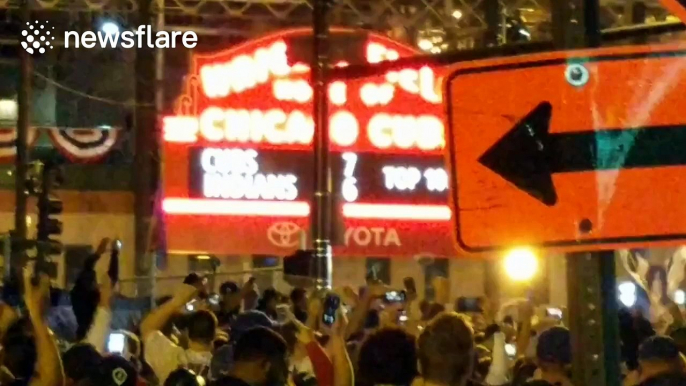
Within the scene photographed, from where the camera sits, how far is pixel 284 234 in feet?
47.3

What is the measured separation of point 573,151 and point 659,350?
2697 millimetres

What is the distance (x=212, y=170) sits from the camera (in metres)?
13.7

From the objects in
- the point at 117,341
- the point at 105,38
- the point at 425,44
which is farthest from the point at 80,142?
the point at 117,341

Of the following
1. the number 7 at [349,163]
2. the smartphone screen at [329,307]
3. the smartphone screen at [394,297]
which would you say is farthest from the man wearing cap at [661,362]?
the number 7 at [349,163]

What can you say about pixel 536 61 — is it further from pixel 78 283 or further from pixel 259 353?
pixel 78 283

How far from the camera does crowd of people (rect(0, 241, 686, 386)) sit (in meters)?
4.77

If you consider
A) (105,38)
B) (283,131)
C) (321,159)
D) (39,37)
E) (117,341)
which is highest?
(105,38)

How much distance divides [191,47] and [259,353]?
76.3ft

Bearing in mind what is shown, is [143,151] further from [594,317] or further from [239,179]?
[594,317]

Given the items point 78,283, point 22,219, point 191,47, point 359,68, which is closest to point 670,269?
point 359,68

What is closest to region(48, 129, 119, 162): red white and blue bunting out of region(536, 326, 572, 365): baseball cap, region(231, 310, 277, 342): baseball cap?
region(231, 310, 277, 342): baseball cap

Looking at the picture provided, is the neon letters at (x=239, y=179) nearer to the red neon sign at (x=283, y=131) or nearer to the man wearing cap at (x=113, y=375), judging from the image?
the red neon sign at (x=283, y=131)

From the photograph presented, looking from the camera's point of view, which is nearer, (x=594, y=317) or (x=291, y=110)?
(x=594, y=317)

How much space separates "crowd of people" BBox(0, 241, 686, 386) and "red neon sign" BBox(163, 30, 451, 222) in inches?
219
